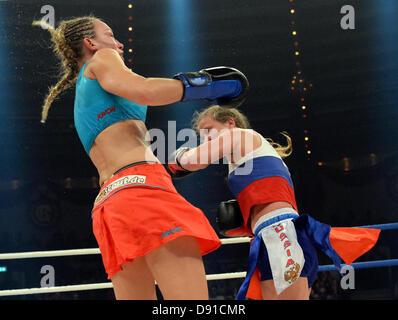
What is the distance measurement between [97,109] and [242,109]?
5.06m

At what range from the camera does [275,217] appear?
1629 mm

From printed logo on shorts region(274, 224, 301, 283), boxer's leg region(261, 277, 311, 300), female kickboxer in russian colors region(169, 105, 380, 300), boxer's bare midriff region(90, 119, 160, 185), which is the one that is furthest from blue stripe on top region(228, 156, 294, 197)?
boxer's bare midriff region(90, 119, 160, 185)

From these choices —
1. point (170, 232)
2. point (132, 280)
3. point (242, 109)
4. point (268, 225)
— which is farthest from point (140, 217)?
point (242, 109)

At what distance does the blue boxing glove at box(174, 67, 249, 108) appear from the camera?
3.95ft

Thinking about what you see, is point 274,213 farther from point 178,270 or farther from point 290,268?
point 178,270

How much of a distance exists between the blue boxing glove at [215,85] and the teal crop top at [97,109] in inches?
6.5

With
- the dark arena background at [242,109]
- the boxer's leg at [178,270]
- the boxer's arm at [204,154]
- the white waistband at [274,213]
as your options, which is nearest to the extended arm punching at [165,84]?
the boxer's arm at [204,154]

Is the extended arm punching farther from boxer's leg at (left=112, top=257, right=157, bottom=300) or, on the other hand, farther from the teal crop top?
boxer's leg at (left=112, top=257, right=157, bottom=300)

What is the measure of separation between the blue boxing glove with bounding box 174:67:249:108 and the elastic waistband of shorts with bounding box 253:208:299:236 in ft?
1.64

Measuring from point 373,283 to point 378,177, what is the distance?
4.81 feet

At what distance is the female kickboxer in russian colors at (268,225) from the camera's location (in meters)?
1.56

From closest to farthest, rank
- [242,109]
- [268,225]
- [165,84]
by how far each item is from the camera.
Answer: [165,84] → [268,225] → [242,109]

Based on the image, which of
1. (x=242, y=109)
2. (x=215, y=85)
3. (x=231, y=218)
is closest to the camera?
(x=215, y=85)

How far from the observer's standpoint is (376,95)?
6.17m
